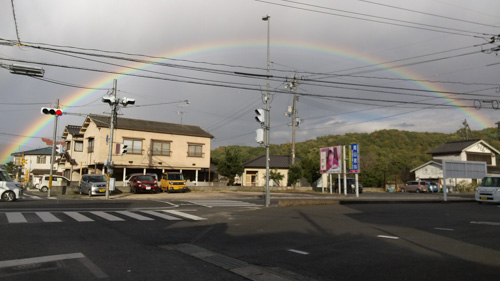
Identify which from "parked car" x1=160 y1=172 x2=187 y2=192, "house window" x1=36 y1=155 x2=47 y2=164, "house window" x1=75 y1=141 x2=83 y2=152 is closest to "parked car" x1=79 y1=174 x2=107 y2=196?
"parked car" x1=160 y1=172 x2=187 y2=192

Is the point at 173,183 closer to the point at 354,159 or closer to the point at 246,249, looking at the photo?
the point at 354,159

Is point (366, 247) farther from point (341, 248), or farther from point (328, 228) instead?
point (328, 228)

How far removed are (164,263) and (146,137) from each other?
115 ft

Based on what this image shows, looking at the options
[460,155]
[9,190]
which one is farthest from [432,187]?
[9,190]

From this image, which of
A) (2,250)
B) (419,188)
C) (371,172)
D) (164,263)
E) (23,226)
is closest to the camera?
(164,263)

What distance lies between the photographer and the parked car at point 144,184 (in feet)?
91.3

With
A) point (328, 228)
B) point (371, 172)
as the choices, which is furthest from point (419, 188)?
point (328, 228)

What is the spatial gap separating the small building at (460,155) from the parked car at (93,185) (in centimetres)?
4790

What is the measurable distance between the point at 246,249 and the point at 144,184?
887 inches

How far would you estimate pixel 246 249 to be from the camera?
7.18m

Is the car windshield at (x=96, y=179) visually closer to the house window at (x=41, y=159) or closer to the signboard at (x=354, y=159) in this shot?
the signboard at (x=354, y=159)

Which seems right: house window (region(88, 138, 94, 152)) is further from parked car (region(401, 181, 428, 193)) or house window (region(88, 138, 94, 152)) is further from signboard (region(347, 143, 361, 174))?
parked car (region(401, 181, 428, 193))

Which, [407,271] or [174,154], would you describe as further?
[174,154]

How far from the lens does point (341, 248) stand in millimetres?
7047
